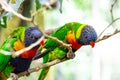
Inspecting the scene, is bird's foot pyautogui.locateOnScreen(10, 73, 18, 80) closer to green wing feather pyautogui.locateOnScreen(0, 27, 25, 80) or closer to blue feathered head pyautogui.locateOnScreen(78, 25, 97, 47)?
green wing feather pyautogui.locateOnScreen(0, 27, 25, 80)

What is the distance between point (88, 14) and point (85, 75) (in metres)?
0.70

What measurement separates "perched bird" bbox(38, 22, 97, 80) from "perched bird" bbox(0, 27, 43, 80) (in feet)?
0.39

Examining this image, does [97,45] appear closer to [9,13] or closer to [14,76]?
[14,76]

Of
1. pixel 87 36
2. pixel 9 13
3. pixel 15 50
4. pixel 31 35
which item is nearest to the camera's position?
pixel 9 13

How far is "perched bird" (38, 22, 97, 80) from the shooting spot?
6.79 ft

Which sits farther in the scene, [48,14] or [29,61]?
[48,14]

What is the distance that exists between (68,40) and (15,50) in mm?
362

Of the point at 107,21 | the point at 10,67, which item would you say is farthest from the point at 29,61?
the point at 107,21

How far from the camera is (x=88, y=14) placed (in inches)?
165

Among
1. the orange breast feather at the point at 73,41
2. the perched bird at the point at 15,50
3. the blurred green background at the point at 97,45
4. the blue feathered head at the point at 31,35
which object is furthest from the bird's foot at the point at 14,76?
the blurred green background at the point at 97,45

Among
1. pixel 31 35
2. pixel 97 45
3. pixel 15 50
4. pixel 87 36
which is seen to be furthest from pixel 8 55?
pixel 97 45

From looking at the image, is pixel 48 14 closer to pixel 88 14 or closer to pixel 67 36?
pixel 88 14

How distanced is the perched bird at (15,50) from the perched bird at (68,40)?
0.12 meters

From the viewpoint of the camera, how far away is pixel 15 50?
76.3 inches
